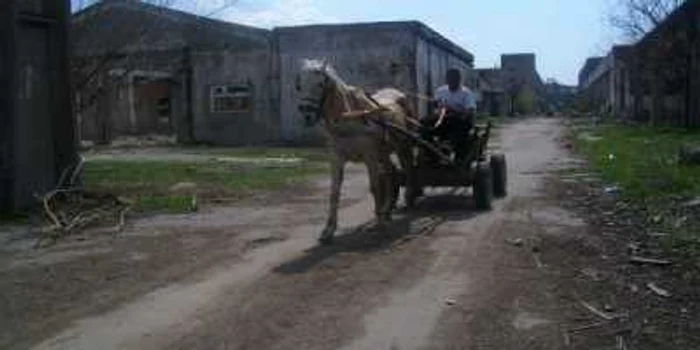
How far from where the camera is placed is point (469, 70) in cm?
6412

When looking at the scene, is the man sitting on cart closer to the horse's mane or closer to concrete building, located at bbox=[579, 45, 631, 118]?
the horse's mane

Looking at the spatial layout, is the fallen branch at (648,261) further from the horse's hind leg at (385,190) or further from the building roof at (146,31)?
the building roof at (146,31)

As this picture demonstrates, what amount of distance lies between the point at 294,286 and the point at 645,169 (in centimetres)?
1327

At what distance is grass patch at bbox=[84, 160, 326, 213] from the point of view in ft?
60.1

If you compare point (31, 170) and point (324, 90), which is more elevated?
point (324, 90)

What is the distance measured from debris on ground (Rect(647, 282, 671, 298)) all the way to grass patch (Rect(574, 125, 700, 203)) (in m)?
6.26

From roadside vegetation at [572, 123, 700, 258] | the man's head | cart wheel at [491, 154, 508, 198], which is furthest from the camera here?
cart wheel at [491, 154, 508, 198]

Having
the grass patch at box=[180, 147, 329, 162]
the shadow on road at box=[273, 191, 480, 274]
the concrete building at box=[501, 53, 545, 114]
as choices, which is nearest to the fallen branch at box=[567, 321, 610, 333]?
the shadow on road at box=[273, 191, 480, 274]

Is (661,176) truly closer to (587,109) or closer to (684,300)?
(684,300)

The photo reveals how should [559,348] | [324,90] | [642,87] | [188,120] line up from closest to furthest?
[559,348] → [324,90] → [188,120] → [642,87]

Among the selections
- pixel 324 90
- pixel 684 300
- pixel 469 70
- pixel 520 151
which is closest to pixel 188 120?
pixel 520 151

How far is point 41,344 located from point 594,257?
5.62 metres

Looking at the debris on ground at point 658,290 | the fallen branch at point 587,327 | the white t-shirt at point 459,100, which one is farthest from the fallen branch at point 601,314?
the white t-shirt at point 459,100

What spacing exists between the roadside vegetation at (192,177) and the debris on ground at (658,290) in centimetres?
859
